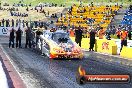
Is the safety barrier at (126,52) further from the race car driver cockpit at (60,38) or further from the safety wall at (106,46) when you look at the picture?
the race car driver cockpit at (60,38)

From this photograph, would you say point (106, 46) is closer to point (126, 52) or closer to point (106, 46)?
point (106, 46)

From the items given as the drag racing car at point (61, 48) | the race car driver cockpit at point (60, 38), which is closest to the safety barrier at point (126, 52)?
the drag racing car at point (61, 48)

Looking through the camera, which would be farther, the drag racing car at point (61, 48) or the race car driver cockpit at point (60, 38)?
the race car driver cockpit at point (60, 38)

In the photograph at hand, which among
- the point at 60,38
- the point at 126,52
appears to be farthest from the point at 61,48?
the point at 126,52

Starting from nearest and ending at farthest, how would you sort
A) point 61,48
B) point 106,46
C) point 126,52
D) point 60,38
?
point 61,48
point 60,38
point 126,52
point 106,46

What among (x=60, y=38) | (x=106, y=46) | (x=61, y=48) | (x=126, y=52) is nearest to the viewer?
(x=61, y=48)

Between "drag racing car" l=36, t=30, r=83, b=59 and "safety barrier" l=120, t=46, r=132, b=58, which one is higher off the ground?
"drag racing car" l=36, t=30, r=83, b=59

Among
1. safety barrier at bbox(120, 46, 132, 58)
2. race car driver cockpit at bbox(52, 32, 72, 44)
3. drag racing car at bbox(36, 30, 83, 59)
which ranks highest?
race car driver cockpit at bbox(52, 32, 72, 44)

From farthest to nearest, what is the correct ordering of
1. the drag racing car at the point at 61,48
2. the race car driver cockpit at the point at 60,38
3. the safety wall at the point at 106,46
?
the safety wall at the point at 106,46
the race car driver cockpit at the point at 60,38
the drag racing car at the point at 61,48

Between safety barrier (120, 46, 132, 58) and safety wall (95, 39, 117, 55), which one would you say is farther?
safety wall (95, 39, 117, 55)

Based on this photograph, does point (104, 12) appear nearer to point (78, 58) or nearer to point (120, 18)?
point (120, 18)

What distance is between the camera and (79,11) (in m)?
70.1

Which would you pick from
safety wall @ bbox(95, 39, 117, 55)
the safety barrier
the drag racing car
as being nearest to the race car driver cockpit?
the drag racing car

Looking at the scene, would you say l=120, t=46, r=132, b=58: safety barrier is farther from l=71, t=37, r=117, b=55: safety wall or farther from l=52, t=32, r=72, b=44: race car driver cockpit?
l=52, t=32, r=72, b=44: race car driver cockpit
